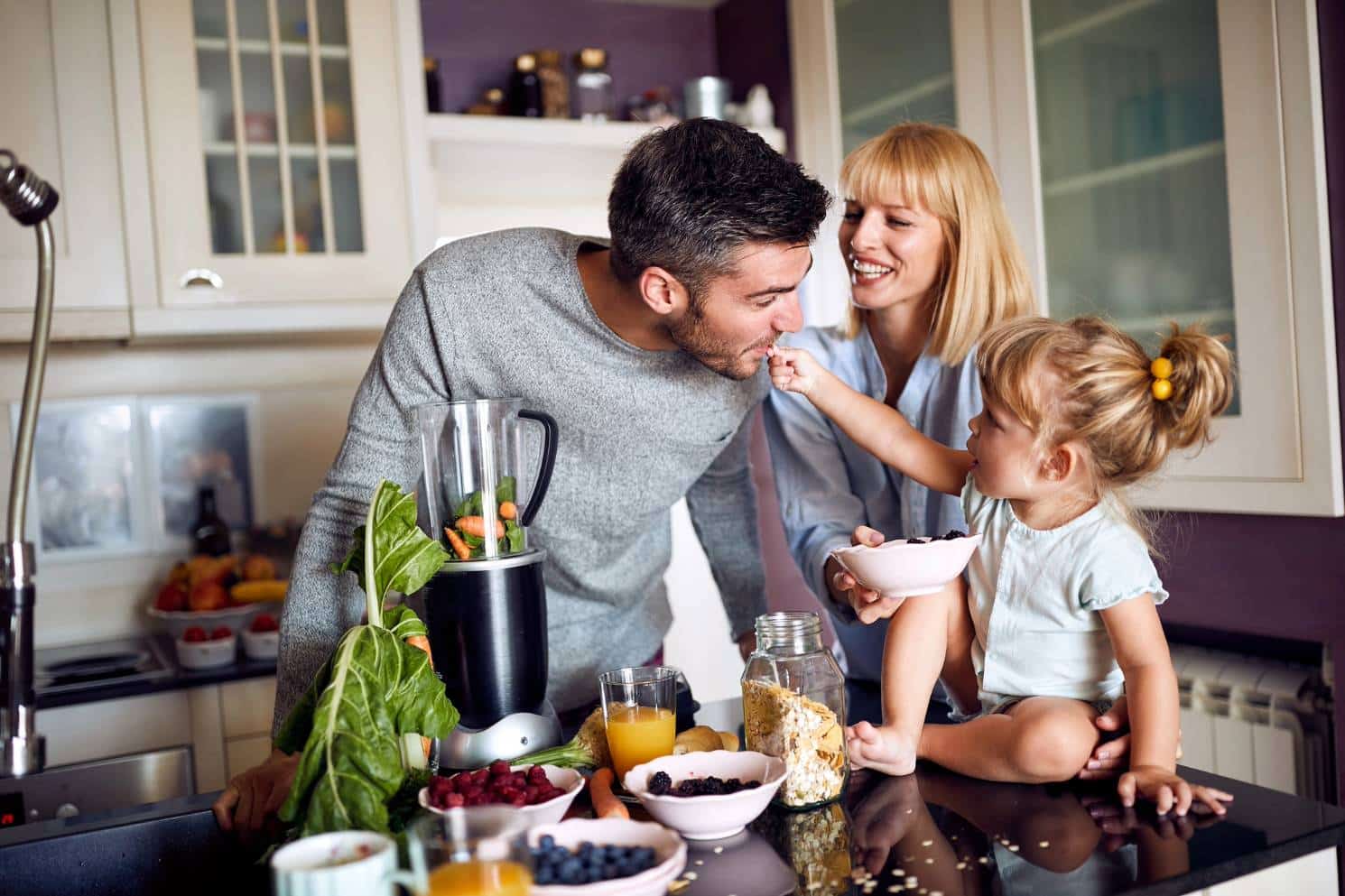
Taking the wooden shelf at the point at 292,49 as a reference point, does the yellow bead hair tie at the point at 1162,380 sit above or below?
below

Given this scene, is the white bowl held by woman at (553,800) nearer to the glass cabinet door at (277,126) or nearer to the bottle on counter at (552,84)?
the glass cabinet door at (277,126)

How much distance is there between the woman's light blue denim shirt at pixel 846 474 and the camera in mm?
1659

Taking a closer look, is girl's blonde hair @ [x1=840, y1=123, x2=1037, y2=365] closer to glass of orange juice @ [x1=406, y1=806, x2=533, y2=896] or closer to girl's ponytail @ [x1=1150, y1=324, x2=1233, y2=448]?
girl's ponytail @ [x1=1150, y1=324, x2=1233, y2=448]

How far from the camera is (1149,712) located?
1.14 metres

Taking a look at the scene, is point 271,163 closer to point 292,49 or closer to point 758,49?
point 292,49

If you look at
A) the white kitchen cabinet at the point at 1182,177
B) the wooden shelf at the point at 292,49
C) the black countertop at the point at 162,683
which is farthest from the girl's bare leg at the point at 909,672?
the wooden shelf at the point at 292,49

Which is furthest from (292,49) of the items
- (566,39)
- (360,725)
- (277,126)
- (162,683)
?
(360,725)

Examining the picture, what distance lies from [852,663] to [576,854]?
38.8 inches

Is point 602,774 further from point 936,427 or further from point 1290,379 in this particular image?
point 1290,379

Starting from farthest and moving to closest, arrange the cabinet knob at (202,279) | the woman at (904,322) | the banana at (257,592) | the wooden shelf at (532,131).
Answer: the wooden shelf at (532,131), the banana at (257,592), the cabinet knob at (202,279), the woman at (904,322)

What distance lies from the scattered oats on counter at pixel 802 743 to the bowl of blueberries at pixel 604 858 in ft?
0.67

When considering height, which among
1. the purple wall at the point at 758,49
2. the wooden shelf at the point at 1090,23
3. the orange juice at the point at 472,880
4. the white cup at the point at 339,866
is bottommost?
the white cup at the point at 339,866

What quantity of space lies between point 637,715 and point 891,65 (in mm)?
2263

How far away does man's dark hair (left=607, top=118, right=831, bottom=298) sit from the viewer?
1434 millimetres
